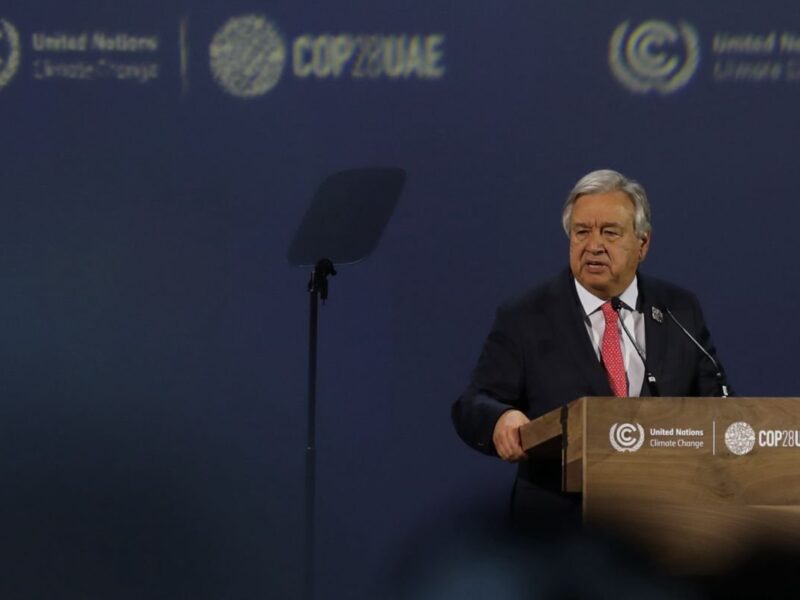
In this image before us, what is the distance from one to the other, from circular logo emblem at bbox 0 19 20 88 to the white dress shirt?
2125mm

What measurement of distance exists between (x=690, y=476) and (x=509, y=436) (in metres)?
0.49

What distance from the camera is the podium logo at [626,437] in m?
2.29

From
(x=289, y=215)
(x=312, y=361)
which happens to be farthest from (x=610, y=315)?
(x=289, y=215)

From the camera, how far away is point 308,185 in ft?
14.6

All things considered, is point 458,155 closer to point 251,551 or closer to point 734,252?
point 734,252

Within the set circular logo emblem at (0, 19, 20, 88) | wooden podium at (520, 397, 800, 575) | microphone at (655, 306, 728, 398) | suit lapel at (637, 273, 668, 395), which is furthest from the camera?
circular logo emblem at (0, 19, 20, 88)

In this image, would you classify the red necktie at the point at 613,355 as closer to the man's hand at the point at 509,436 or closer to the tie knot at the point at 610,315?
the tie knot at the point at 610,315

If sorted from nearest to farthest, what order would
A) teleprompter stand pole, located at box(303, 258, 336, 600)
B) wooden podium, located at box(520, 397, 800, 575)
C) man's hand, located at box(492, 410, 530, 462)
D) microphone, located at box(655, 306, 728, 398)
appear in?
wooden podium, located at box(520, 397, 800, 575) < man's hand, located at box(492, 410, 530, 462) < microphone, located at box(655, 306, 728, 398) < teleprompter stand pole, located at box(303, 258, 336, 600)

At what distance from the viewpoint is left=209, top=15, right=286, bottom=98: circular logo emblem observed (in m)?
4.45

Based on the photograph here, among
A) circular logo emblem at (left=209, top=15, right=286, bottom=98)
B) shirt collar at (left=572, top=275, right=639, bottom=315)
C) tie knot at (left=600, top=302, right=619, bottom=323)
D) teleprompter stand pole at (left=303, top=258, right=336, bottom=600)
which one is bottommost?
teleprompter stand pole at (left=303, top=258, right=336, bottom=600)

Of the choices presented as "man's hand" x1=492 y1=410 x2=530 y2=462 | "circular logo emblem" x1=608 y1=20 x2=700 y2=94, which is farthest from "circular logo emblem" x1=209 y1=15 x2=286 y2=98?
"man's hand" x1=492 y1=410 x2=530 y2=462

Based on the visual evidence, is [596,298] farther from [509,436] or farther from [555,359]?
[509,436]

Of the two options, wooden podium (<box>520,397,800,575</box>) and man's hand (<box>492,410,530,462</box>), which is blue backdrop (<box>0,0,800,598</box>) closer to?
man's hand (<box>492,410,530,462</box>)

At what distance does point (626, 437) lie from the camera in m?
2.30
